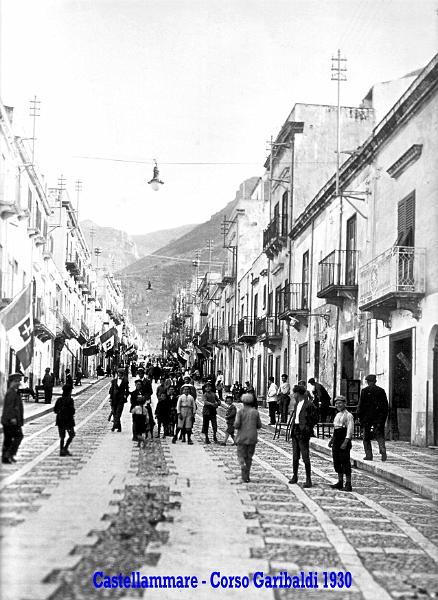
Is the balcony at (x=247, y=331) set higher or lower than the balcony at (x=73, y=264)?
lower

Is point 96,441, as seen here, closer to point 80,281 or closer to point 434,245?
point 434,245

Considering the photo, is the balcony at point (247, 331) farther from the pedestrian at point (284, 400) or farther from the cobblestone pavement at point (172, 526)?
the cobblestone pavement at point (172, 526)

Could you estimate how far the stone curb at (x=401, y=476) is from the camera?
12586mm

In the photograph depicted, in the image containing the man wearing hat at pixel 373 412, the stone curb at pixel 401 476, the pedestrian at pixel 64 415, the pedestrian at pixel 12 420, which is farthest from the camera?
the man wearing hat at pixel 373 412

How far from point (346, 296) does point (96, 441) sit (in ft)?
30.4

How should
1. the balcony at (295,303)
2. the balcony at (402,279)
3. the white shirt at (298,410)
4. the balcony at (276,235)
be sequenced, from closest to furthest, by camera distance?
the white shirt at (298,410) → the balcony at (402,279) → the balcony at (295,303) → the balcony at (276,235)

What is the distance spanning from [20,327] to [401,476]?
21.2ft

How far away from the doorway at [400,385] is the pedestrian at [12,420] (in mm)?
10401

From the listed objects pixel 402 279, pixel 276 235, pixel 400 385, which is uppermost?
pixel 276 235

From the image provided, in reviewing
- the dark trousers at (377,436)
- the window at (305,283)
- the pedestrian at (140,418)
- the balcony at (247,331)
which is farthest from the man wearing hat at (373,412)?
the balcony at (247,331)

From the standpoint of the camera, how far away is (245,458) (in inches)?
516

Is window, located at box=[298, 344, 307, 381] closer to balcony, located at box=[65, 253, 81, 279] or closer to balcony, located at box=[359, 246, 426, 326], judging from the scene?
balcony, located at box=[359, 246, 426, 326]

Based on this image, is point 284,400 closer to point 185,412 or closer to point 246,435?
point 185,412

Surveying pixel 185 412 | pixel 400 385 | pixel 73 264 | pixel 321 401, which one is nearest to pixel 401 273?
pixel 400 385
